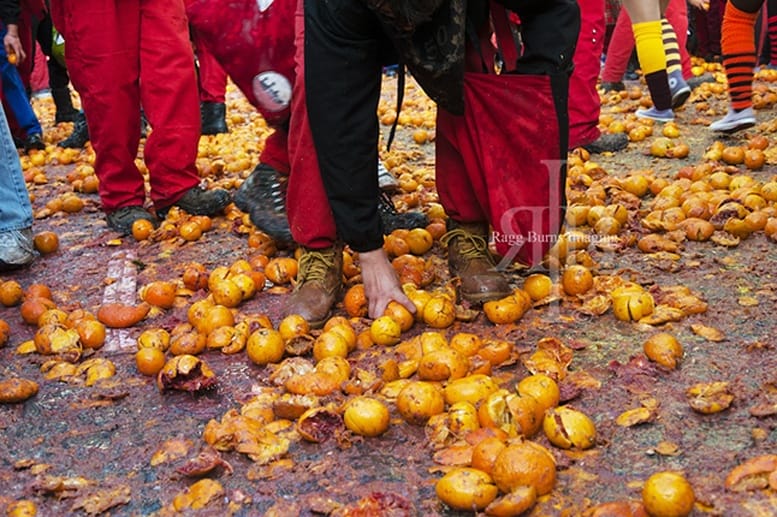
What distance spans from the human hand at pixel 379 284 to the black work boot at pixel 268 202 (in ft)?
2.93

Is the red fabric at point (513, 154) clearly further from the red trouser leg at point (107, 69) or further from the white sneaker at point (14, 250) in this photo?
the white sneaker at point (14, 250)

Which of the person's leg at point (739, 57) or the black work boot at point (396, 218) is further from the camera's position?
the person's leg at point (739, 57)

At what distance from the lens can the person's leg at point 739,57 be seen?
4809 mm

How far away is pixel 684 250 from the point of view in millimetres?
3234

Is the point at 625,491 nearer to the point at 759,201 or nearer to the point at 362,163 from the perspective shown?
the point at 362,163

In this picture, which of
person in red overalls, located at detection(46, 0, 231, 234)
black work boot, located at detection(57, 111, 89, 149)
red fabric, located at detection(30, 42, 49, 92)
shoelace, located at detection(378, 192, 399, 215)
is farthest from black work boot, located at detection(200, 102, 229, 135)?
red fabric, located at detection(30, 42, 49, 92)

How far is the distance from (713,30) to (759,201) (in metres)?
7.13

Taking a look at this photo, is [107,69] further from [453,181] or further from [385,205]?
[453,181]

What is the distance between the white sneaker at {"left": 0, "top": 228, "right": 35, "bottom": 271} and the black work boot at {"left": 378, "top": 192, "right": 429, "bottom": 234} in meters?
1.77

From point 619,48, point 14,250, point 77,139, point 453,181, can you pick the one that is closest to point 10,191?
point 14,250

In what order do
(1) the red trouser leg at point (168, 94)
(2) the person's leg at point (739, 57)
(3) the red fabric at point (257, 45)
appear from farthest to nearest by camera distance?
(2) the person's leg at point (739, 57), (1) the red trouser leg at point (168, 94), (3) the red fabric at point (257, 45)

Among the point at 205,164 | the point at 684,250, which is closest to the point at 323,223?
the point at 684,250

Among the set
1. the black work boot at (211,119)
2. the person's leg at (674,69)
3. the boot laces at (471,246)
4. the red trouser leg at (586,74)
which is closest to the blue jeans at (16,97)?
the black work boot at (211,119)

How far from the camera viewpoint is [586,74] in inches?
181
